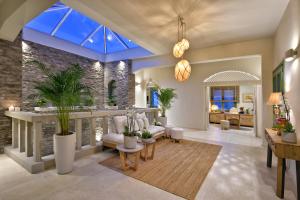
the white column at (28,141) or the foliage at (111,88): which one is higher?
the foliage at (111,88)

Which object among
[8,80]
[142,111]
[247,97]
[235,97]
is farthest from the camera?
[235,97]

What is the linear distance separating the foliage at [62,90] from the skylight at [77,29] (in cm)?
329

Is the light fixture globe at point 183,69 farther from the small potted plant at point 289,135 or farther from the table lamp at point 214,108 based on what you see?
the table lamp at point 214,108

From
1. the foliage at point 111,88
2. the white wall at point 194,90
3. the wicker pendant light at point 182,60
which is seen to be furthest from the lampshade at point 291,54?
the foliage at point 111,88

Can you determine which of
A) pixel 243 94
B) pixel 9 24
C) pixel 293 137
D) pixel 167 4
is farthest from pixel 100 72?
pixel 243 94

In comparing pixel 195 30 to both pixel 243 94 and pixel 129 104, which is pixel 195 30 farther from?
pixel 243 94

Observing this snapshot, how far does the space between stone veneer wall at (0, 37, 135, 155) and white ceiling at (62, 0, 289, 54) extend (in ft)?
6.74

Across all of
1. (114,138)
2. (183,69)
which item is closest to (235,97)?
(183,69)

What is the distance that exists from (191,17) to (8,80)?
541cm

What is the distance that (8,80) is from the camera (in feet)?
14.5

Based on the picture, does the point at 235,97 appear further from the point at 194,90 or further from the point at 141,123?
the point at 141,123

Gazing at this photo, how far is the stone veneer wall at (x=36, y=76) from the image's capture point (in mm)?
4348

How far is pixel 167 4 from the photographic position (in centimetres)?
312

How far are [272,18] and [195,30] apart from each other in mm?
1809
